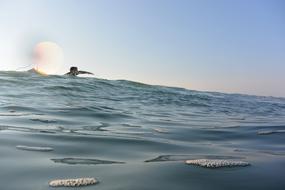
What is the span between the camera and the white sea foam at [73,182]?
348 centimetres

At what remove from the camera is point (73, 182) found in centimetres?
355

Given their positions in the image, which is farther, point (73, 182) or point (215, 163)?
point (215, 163)

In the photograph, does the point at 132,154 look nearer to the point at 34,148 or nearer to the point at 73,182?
the point at 34,148

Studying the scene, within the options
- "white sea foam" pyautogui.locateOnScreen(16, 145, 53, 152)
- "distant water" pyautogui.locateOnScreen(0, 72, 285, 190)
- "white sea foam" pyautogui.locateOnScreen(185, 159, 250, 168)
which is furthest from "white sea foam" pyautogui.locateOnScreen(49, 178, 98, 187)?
"white sea foam" pyautogui.locateOnScreen(16, 145, 53, 152)

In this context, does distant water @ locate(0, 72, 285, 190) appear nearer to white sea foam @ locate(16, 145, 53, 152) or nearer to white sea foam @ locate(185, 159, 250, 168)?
white sea foam @ locate(16, 145, 53, 152)

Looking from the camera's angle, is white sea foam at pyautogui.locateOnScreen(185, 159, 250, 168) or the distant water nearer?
the distant water

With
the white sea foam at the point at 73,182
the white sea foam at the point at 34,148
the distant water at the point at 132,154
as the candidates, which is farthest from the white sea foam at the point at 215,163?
the white sea foam at the point at 34,148

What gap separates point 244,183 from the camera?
3.61 m

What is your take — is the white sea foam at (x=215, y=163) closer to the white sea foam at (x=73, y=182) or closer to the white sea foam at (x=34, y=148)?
the white sea foam at (x=73, y=182)

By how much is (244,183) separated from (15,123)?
524cm

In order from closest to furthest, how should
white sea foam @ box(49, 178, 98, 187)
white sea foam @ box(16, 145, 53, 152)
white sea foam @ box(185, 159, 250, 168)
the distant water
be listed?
1. white sea foam @ box(49, 178, 98, 187)
2. the distant water
3. white sea foam @ box(185, 159, 250, 168)
4. white sea foam @ box(16, 145, 53, 152)

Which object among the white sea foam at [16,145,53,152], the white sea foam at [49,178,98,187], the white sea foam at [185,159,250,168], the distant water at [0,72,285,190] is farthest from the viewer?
the white sea foam at [16,145,53,152]

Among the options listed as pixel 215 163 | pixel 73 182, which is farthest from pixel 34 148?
pixel 215 163

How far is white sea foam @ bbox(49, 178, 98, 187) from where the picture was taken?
137 inches
